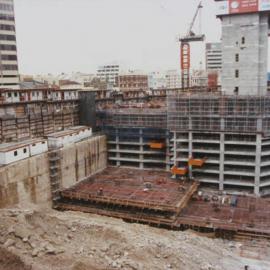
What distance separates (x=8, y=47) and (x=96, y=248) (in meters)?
67.4

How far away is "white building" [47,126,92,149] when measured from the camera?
53188 millimetres

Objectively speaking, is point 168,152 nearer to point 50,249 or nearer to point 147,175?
point 147,175

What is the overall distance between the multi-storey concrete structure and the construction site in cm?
2531

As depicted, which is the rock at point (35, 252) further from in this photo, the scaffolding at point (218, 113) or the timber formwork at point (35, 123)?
the scaffolding at point (218, 113)

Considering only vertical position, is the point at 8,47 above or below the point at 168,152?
above

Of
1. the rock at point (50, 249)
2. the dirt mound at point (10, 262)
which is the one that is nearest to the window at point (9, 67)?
the rock at point (50, 249)

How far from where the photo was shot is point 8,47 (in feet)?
280

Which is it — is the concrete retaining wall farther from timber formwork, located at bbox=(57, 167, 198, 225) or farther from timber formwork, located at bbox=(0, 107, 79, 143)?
timber formwork, located at bbox=(0, 107, 79, 143)

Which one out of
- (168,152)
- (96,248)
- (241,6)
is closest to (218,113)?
(168,152)

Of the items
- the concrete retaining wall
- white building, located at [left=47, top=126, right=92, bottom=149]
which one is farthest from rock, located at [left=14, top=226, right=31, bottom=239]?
white building, located at [left=47, top=126, right=92, bottom=149]

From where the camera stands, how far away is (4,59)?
278ft

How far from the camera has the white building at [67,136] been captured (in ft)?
174

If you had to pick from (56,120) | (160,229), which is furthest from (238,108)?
(56,120)

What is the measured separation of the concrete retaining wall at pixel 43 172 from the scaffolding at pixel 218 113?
14774mm
